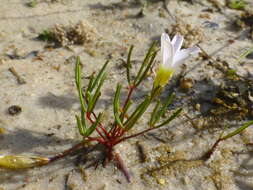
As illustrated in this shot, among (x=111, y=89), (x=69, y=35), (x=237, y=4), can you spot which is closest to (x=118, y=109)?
(x=111, y=89)

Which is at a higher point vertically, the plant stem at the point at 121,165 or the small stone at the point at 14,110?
the small stone at the point at 14,110

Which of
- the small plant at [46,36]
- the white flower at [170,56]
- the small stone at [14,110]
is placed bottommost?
the small stone at [14,110]

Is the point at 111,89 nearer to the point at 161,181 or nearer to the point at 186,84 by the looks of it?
the point at 186,84

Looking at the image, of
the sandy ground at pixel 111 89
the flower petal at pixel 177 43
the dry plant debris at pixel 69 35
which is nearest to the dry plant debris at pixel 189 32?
the sandy ground at pixel 111 89

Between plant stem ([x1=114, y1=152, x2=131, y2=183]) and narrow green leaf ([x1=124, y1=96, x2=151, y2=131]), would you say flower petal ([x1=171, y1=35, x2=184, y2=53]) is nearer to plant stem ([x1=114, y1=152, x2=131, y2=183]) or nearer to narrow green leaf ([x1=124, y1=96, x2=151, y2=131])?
narrow green leaf ([x1=124, y1=96, x2=151, y2=131])

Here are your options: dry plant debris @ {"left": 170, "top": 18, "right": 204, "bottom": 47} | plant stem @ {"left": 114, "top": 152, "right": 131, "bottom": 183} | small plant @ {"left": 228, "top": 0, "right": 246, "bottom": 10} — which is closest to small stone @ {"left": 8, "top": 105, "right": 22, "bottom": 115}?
plant stem @ {"left": 114, "top": 152, "right": 131, "bottom": 183}

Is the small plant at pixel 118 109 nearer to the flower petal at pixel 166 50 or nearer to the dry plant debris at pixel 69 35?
the flower petal at pixel 166 50

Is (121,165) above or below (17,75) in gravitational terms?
below
